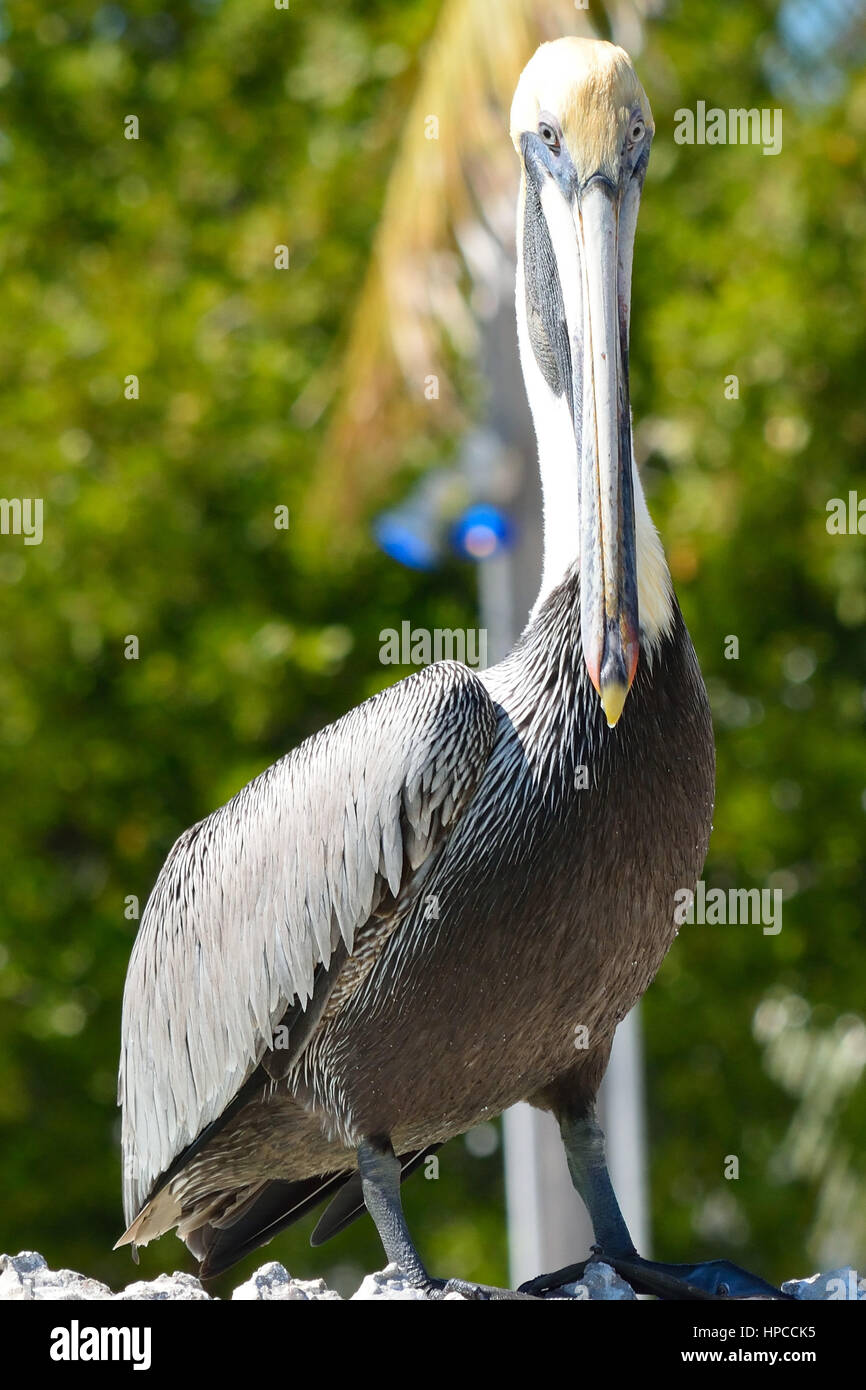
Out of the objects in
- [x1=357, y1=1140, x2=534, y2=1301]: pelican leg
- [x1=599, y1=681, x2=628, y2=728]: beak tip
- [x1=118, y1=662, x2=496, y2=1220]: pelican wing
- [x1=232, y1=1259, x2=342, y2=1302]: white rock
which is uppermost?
[x1=599, y1=681, x2=628, y2=728]: beak tip

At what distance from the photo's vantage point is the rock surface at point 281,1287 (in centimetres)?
398

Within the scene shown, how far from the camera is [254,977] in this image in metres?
4.26

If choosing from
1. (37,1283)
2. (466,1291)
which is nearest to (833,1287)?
(466,1291)

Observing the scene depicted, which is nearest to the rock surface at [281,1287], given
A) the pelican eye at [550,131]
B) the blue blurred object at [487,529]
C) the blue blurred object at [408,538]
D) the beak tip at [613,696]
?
the beak tip at [613,696]

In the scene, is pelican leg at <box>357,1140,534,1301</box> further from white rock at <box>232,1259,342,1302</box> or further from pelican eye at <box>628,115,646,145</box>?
pelican eye at <box>628,115,646,145</box>

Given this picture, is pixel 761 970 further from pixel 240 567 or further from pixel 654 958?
pixel 654 958

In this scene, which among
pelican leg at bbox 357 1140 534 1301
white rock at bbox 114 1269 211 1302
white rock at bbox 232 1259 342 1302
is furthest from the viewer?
white rock at bbox 114 1269 211 1302

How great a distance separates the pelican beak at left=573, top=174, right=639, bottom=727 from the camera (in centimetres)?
373

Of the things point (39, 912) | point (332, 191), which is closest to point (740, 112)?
point (332, 191)

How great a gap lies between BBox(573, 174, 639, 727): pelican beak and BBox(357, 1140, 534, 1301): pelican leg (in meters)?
1.05

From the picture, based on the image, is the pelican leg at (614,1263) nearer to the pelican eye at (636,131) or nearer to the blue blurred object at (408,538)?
the pelican eye at (636,131)

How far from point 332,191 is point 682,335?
2154 millimetres

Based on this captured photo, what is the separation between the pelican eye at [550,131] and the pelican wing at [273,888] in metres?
1.08

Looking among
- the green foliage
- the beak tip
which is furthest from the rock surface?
the green foliage
